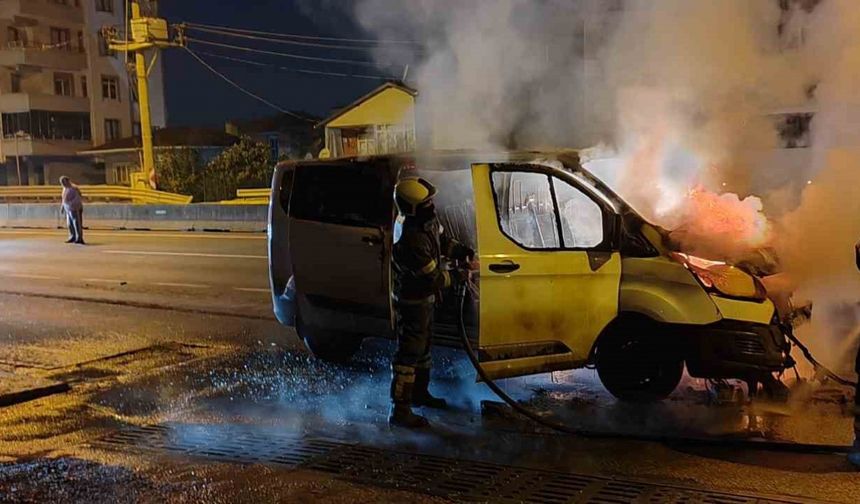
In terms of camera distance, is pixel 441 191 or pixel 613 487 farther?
pixel 441 191

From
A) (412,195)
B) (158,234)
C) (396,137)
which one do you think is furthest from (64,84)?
(412,195)

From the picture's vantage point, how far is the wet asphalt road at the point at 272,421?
14.7ft

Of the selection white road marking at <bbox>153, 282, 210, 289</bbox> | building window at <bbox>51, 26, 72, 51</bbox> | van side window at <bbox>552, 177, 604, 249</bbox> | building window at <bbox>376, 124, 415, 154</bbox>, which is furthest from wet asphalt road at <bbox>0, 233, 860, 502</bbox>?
building window at <bbox>51, 26, 72, 51</bbox>

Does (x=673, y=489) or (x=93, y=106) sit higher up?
(x=93, y=106)

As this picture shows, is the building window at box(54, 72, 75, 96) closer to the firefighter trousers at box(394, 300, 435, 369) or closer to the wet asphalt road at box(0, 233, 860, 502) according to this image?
the wet asphalt road at box(0, 233, 860, 502)

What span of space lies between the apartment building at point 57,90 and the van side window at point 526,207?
47.9m

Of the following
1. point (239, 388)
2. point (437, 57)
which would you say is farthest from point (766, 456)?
point (437, 57)

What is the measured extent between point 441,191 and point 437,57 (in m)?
2.29

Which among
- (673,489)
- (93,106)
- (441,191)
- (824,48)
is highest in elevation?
(93,106)

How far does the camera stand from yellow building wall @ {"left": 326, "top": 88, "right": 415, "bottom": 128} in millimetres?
9605

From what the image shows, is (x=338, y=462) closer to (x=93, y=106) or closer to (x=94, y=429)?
(x=94, y=429)

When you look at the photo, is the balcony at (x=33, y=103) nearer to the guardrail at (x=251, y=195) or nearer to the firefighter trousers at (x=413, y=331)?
the guardrail at (x=251, y=195)

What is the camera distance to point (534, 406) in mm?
5895

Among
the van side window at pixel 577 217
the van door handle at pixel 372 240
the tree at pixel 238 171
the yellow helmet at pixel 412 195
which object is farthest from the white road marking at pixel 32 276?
the tree at pixel 238 171
